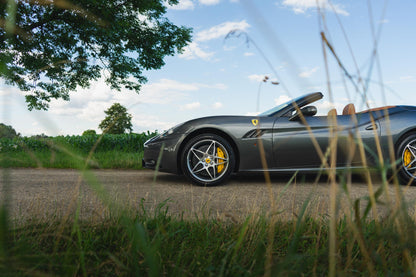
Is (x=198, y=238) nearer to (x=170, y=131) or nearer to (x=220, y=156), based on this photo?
(x=220, y=156)

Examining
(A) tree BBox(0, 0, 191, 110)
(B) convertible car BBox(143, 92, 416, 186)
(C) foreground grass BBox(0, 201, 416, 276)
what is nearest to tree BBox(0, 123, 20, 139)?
(C) foreground grass BBox(0, 201, 416, 276)

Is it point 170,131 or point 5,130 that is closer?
point 5,130

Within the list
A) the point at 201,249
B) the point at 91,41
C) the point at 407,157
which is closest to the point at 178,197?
the point at 201,249

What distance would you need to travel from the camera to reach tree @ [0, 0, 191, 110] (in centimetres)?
1080

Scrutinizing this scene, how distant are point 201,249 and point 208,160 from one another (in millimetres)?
2650

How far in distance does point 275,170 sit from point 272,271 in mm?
3335

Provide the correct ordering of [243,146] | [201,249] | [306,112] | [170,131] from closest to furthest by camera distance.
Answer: [201,249] < [306,112] < [243,146] < [170,131]

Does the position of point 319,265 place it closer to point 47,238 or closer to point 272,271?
point 272,271

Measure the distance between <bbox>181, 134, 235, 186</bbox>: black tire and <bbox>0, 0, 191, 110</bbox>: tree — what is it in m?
7.57

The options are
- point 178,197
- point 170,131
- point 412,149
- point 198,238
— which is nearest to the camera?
point 198,238

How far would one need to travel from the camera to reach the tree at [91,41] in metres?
10.8

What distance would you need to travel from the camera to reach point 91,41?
484 inches

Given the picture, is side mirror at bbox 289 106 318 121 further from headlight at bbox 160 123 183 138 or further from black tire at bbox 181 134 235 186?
headlight at bbox 160 123 183 138

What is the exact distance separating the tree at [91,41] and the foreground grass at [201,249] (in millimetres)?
9721
